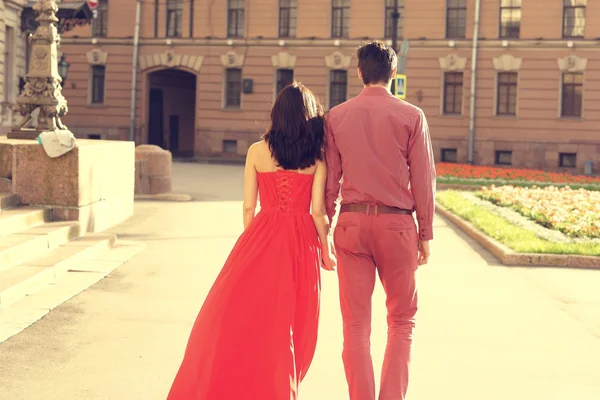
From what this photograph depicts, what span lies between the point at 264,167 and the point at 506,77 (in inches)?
1447

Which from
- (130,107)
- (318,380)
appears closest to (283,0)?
(130,107)

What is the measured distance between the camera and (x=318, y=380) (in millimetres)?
6867

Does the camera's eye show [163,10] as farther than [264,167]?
Yes

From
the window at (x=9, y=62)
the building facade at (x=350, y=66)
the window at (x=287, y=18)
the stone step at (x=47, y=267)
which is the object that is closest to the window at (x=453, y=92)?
the building facade at (x=350, y=66)

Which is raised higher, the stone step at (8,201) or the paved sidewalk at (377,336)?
the stone step at (8,201)

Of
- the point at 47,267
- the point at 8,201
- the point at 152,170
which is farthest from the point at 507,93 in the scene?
the point at 47,267

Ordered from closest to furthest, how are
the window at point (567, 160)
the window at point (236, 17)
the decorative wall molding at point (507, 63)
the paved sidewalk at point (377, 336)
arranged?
the paved sidewalk at point (377, 336) < the window at point (567, 160) < the decorative wall molding at point (507, 63) < the window at point (236, 17)

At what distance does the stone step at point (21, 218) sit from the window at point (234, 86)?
3214cm

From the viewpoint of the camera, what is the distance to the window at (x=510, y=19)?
41.4m

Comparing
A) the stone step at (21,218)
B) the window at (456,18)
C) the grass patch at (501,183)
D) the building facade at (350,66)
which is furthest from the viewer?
the window at (456,18)

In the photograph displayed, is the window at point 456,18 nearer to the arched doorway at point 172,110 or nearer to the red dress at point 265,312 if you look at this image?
the arched doorway at point 172,110

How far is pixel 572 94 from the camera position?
40938 mm

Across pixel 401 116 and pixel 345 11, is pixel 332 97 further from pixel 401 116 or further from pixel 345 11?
pixel 401 116

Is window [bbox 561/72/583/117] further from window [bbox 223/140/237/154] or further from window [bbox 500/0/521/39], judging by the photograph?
window [bbox 223/140/237/154]
